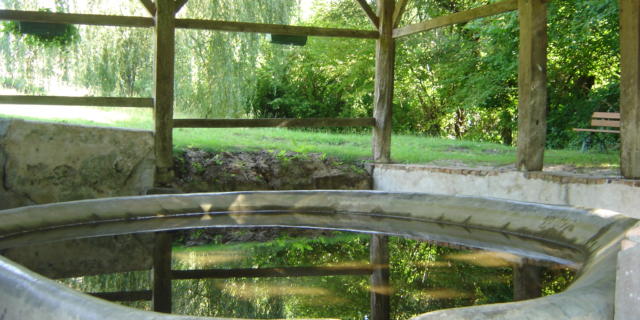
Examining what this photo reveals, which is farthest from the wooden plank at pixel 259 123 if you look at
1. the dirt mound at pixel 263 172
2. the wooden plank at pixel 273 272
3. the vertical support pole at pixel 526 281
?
the vertical support pole at pixel 526 281

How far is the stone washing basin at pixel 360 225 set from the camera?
2068mm

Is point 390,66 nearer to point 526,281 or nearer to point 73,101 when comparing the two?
point 73,101

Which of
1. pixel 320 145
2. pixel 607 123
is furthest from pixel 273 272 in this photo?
pixel 607 123

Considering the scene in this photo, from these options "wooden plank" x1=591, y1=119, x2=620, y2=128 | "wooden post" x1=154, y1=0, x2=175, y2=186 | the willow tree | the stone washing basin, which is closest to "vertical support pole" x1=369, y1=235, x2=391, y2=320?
the stone washing basin

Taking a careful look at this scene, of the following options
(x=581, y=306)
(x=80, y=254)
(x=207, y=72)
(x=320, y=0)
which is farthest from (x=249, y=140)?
(x=320, y=0)

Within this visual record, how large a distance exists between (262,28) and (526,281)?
4.61 meters

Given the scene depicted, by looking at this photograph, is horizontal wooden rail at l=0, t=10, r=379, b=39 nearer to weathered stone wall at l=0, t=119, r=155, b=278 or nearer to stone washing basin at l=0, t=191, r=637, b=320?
weathered stone wall at l=0, t=119, r=155, b=278

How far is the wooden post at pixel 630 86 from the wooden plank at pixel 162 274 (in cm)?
345

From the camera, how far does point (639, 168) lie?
192 inches

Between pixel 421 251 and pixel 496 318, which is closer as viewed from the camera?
pixel 496 318

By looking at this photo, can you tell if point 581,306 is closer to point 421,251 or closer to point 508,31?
point 421,251

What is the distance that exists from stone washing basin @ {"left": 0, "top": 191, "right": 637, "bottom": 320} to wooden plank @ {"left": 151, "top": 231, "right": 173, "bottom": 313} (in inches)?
12.1

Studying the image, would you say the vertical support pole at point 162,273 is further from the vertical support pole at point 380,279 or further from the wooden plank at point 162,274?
the vertical support pole at point 380,279

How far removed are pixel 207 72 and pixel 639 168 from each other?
5.71m
